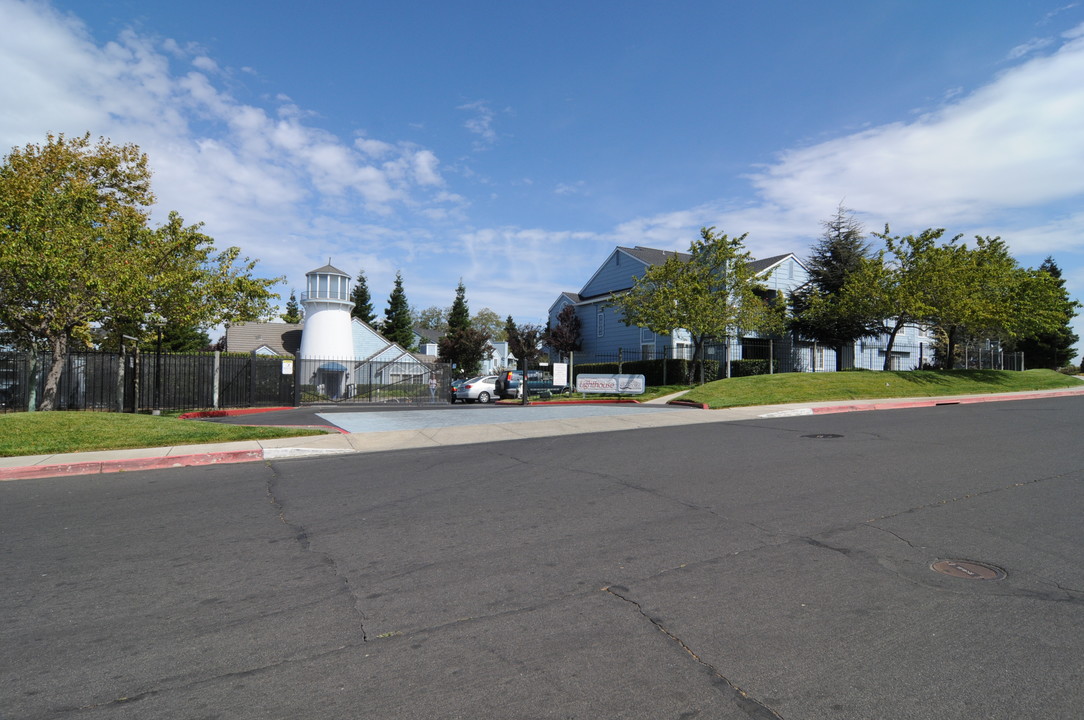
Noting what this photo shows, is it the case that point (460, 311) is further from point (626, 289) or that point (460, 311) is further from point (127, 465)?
point (127, 465)

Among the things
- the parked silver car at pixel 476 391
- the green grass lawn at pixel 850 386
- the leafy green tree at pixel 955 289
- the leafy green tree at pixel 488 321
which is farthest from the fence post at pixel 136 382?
the leafy green tree at pixel 488 321

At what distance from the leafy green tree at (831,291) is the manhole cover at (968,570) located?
2874cm

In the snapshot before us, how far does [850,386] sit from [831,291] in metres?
13.2

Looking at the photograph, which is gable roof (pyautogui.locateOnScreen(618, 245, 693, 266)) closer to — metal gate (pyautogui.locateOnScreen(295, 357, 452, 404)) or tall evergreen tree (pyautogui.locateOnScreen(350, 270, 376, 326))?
metal gate (pyautogui.locateOnScreen(295, 357, 452, 404))

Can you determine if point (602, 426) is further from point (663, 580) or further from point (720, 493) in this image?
point (663, 580)

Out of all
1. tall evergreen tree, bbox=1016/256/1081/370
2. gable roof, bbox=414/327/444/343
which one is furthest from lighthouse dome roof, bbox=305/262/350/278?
tall evergreen tree, bbox=1016/256/1081/370

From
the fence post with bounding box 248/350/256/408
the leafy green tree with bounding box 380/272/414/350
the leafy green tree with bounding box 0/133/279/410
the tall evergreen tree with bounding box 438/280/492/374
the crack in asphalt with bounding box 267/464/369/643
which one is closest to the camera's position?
the crack in asphalt with bounding box 267/464/369/643

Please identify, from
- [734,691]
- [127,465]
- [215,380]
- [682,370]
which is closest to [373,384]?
[215,380]

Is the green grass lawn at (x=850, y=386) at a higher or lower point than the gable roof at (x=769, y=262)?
lower

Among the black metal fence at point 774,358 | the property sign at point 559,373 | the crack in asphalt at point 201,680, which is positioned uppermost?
the black metal fence at point 774,358

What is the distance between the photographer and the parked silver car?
30547 millimetres

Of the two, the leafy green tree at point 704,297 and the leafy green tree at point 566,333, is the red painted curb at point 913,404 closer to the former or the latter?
the leafy green tree at point 704,297

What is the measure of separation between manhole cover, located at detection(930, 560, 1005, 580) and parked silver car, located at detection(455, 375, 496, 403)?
26490 mm

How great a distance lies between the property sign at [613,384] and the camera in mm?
24688
